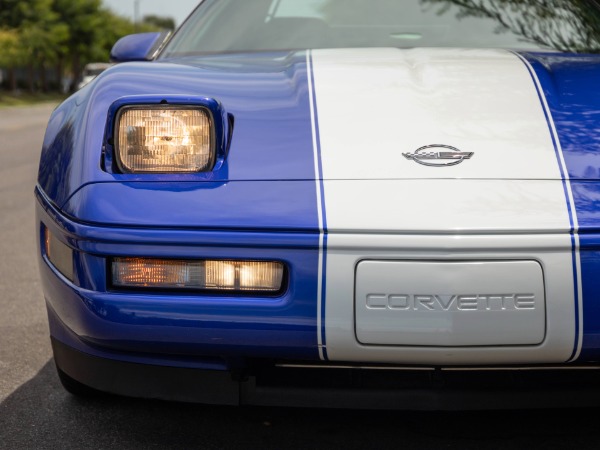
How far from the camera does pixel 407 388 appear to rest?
6.86ft

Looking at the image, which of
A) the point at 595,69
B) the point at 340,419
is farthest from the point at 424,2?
the point at 340,419

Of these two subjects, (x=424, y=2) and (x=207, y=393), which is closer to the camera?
(x=207, y=393)

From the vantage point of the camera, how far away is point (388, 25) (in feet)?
10.9

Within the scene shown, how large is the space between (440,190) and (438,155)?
114 millimetres

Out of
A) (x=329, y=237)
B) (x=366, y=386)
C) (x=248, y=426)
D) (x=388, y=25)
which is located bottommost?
(x=248, y=426)

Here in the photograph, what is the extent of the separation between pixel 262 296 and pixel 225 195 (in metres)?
0.24

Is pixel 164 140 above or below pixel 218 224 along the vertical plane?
above

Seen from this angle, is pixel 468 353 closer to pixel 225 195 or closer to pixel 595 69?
pixel 225 195

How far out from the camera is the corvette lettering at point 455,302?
1.92 metres


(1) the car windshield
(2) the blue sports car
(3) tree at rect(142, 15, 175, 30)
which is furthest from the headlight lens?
(3) tree at rect(142, 15, 175, 30)

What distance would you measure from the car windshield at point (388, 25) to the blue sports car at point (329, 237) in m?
0.72

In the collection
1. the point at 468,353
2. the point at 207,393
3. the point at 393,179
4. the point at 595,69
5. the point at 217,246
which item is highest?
the point at 595,69

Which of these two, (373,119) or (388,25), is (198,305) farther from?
(388,25)

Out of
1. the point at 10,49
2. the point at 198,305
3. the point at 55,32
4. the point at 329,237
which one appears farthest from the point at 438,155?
the point at 55,32
